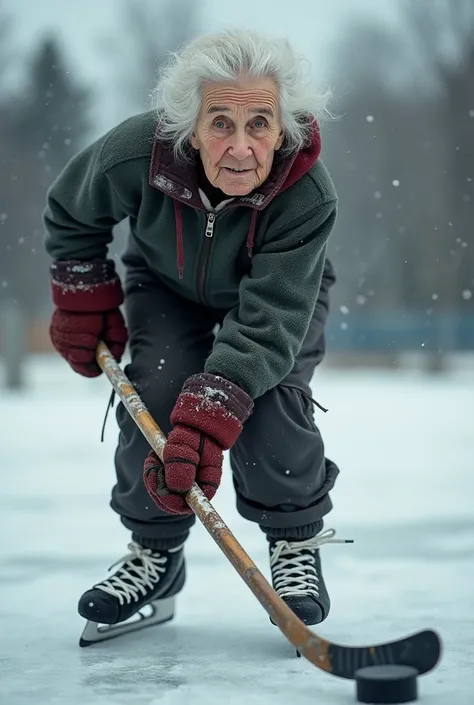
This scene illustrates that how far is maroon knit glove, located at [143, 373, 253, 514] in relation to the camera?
1767 millimetres

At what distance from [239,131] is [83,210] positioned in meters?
0.46

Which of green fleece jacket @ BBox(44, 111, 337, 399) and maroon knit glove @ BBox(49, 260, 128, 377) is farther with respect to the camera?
maroon knit glove @ BBox(49, 260, 128, 377)

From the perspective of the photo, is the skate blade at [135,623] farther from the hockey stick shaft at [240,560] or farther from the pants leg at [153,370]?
the hockey stick shaft at [240,560]

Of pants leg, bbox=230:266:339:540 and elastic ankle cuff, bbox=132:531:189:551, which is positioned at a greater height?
pants leg, bbox=230:266:339:540

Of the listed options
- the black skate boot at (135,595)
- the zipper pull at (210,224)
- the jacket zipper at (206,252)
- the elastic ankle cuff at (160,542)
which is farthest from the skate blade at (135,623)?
the zipper pull at (210,224)

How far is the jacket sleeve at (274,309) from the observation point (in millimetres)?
1869

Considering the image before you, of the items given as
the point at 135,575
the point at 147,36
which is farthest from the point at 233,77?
the point at 147,36

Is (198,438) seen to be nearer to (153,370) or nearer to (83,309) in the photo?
(153,370)

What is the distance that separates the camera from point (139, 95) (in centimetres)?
1452

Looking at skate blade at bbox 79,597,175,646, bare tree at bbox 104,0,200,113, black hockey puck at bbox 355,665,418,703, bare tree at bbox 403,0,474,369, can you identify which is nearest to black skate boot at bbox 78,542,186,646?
skate blade at bbox 79,597,175,646

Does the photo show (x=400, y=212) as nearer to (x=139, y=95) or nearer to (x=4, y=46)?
(x=139, y=95)

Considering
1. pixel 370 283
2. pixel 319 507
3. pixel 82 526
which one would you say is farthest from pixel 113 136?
pixel 370 283

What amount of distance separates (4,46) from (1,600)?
13413 mm

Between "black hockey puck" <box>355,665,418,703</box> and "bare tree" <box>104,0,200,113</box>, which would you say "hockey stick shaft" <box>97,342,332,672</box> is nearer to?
"black hockey puck" <box>355,665,418,703</box>
